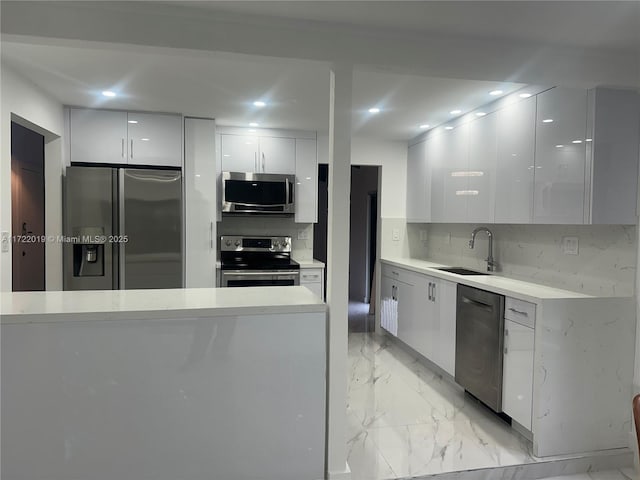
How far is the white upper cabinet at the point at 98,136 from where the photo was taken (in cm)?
365

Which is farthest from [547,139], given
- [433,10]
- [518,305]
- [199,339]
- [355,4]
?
[199,339]

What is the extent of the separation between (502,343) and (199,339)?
1906 millimetres

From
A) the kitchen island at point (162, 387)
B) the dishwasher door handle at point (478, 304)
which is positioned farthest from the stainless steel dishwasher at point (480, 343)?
the kitchen island at point (162, 387)

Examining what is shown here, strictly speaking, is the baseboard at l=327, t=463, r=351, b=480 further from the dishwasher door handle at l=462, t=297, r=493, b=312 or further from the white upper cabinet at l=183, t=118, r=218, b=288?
the white upper cabinet at l=183, t=118, r=218, b=288

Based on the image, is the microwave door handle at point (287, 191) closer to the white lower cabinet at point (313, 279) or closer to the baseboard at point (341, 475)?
→ the white lower cabinet at point (313, 279)

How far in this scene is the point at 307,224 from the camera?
4.84 metres

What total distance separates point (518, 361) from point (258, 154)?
3.06m

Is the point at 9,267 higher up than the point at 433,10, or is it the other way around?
the point at 433,10

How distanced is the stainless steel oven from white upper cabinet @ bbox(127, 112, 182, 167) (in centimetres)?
107

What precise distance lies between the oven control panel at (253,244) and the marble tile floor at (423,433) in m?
1.64

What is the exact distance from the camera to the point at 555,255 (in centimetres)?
303

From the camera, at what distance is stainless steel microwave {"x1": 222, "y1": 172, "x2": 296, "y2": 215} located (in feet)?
13.9

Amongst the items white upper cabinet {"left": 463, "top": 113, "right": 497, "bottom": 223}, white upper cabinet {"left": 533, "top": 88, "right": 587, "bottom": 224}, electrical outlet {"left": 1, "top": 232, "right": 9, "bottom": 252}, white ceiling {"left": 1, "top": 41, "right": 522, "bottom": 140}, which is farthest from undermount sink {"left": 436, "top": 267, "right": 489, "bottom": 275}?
electrical outlet {"left": 1, "top": 232, "right": 9, "bottom": 252}

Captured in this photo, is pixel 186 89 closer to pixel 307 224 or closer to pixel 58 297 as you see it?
pixel 58 297
